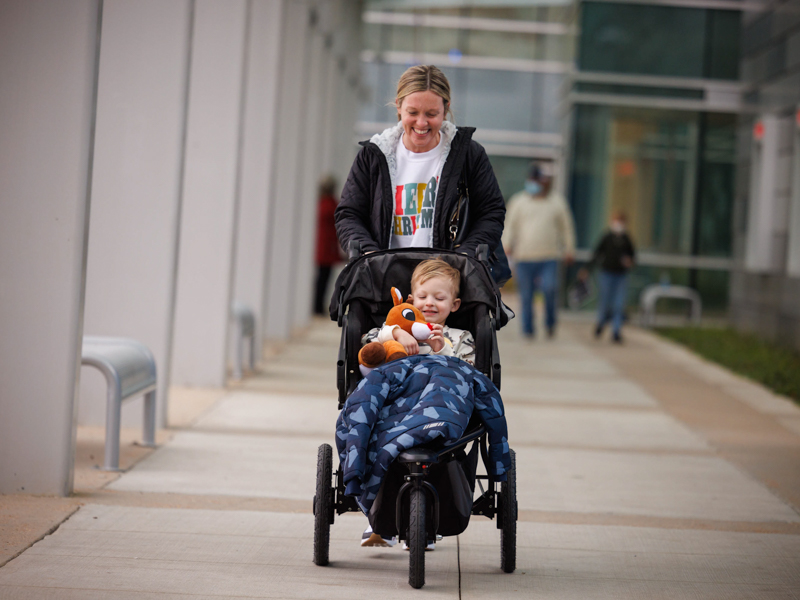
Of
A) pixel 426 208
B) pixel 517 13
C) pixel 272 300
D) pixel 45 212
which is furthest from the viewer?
pixel 517 13

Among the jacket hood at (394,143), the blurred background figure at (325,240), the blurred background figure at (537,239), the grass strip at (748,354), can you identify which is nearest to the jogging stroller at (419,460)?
the jacket hood at (394,143)

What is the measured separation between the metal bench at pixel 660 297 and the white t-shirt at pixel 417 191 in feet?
48.7

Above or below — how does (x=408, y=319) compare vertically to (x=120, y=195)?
below

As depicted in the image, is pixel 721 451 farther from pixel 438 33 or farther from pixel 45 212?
pixel 438 33

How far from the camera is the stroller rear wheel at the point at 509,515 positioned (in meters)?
4.26

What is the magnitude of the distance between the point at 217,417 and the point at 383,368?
4424 mm

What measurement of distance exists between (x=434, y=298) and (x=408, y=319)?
0.14 meters

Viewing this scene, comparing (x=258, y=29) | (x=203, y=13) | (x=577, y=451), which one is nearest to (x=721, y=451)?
(x=577, y=451)

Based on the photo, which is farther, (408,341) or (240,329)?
(240,329)

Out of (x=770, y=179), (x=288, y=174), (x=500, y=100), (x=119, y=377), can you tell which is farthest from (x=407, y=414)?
(x=500, y=100)

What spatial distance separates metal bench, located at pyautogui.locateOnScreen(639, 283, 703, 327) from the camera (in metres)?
19.0

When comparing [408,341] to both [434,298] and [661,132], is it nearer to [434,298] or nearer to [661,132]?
[434,298]

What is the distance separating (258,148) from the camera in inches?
454

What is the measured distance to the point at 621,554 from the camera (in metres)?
4.84
